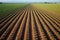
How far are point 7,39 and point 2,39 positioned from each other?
0.39 m

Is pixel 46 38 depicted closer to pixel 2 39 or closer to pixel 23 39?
pixel 23 39

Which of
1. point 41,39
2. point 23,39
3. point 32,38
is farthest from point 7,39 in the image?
point 41,39

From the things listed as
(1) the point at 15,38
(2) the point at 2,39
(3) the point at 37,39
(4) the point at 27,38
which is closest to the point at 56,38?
(3) the point at 37,39

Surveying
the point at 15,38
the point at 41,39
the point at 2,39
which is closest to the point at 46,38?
the point at 41,39

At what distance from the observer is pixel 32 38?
10.6m

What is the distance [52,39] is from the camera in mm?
10281

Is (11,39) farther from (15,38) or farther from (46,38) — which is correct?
(46,38)

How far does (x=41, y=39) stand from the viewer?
1044cm

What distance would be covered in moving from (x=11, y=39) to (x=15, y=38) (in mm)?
387

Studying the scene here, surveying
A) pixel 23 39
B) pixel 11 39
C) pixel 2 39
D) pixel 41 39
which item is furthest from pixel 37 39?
pixel 2 39

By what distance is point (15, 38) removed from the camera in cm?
1066

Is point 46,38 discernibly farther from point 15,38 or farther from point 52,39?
point 15,38

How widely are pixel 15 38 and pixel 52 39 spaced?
108 inches

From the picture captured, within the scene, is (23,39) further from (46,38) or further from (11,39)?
(46,38)
